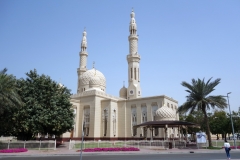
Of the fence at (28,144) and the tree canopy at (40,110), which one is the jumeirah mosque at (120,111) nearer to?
the tree canopy at (40,110)

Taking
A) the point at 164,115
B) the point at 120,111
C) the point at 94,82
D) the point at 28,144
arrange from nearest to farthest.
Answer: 1. the point at 28,144
2. the point at 164,115
3. the point at 120,111
4. the point at 94,82

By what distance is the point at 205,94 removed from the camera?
26344 mm

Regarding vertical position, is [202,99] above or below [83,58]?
below

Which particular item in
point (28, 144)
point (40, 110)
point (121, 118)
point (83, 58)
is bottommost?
point (28, 144)

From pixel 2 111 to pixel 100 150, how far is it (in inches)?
451

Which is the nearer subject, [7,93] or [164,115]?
[7,93]

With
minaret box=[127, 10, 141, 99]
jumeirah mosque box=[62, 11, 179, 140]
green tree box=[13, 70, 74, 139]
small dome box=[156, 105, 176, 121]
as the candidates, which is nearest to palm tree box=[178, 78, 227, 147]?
small dome box=[156, 105, 176, 121]

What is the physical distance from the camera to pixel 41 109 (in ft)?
85.2

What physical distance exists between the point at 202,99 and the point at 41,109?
1925cm

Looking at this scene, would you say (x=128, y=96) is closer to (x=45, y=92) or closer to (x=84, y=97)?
(x=84, y=97)

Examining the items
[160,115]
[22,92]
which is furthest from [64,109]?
[160,115]

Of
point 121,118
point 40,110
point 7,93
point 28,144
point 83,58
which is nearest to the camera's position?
point 7,93

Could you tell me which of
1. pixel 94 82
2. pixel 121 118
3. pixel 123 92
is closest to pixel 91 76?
pixel 94 82

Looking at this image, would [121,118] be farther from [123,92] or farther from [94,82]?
[94,82]
